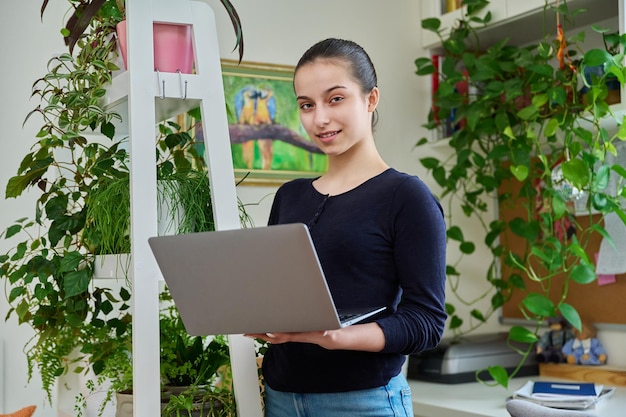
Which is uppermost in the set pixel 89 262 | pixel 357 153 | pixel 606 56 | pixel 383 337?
pixel 606 56

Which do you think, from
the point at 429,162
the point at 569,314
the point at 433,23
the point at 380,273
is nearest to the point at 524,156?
the point at 429,162

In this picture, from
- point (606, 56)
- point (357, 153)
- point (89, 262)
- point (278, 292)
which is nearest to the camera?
point (278, 292)

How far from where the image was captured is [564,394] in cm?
248

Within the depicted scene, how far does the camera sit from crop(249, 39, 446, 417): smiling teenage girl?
4.32 feet

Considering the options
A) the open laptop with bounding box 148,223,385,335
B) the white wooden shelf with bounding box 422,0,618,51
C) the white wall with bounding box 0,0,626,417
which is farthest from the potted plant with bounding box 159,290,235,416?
the white wooden shelf with bounding box 422,0,618,51

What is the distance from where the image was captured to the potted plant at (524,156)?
2.56 metres

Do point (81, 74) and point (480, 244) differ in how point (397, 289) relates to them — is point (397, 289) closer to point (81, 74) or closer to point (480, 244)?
point (81, 74)

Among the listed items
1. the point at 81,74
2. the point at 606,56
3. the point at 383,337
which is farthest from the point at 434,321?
the point at 606,56

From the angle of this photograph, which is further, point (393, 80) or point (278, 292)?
point (393, 80)

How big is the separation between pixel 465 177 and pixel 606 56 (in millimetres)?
777

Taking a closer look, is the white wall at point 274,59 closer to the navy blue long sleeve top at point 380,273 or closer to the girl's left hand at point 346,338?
the navy blue long sleeve top at point 380,273

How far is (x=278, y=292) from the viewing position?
3.86ft

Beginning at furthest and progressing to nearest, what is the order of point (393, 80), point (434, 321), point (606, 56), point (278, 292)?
1. point (393, 80)
2. point (606, 56)
3. point (434, 321)
4. point (278, 292)

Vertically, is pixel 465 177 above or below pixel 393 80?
below
